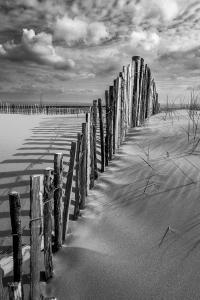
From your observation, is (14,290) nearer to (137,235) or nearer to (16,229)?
(16,229)

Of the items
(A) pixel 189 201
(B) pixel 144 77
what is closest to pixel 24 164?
(A) pixel 189 201

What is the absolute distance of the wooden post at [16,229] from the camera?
6.19ft

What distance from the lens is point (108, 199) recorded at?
367cm

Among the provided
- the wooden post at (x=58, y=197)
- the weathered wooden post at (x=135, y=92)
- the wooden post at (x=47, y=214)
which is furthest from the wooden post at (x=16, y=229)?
the weathered wooden post at (x=135, y=92)

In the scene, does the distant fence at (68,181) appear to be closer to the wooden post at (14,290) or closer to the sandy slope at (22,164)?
the wooden post at (14,290)

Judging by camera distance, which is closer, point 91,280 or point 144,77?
point 91,280

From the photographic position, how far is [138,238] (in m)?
2.87

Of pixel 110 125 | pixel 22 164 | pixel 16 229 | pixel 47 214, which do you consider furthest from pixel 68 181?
pixel 22 164

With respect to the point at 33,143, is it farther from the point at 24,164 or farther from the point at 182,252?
the point at 182,252

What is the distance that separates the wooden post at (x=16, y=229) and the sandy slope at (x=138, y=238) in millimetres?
480

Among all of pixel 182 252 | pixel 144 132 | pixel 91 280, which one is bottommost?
pixel 91 280

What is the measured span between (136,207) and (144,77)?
5.38m

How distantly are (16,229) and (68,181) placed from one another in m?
1.09

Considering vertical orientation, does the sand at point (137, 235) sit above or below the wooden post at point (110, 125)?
below
